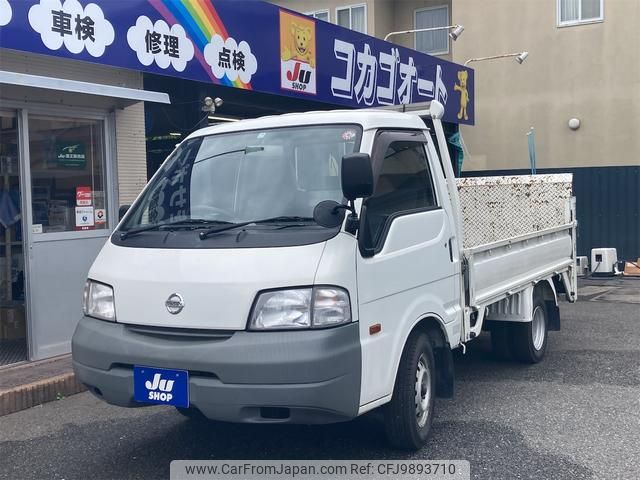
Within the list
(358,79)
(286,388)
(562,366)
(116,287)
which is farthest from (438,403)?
(358,79)

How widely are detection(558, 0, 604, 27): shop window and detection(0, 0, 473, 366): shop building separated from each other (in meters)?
8.79

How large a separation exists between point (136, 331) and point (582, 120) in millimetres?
13792

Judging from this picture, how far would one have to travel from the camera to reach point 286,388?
359 cm

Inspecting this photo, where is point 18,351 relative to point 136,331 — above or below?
below

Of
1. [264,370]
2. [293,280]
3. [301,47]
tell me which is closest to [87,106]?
[301,47]

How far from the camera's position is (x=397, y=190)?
→ 4555 mm

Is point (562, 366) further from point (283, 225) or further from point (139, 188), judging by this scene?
point (139, 188)

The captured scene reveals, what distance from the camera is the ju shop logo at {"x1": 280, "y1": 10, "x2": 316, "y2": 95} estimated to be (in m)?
8.91

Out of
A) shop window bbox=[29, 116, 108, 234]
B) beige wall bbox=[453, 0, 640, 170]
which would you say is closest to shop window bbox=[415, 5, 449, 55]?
beige wall bbox=[453, 0, 640, 170]

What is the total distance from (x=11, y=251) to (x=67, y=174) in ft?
3.53

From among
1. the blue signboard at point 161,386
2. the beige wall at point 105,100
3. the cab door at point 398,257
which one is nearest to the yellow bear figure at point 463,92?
the beige wall at point 105,100

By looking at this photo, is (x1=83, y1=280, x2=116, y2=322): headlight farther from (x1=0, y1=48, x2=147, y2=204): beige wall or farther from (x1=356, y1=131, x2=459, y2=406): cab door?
(x1=0, y1=48, x2=147, y2=204): beige wall

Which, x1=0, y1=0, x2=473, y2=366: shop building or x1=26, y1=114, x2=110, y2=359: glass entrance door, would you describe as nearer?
x1=0, y1=0, x2=473, y2=366: shop building

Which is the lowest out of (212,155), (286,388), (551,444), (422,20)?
(551,444)
